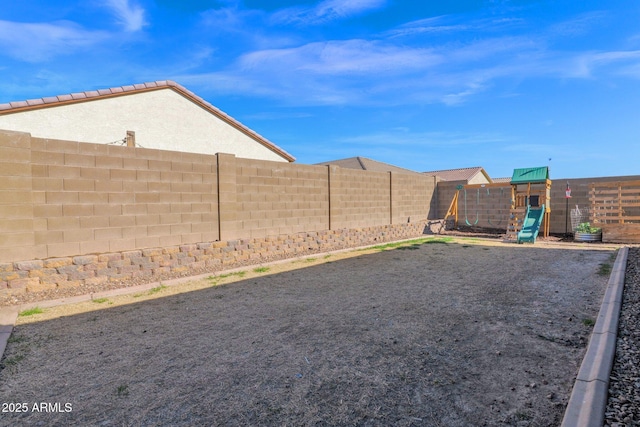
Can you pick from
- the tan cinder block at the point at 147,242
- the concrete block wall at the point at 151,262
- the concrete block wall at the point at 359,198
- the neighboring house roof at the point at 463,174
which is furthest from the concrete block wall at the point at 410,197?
the neighboring house roof at the point at 463,174

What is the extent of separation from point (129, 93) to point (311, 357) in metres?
12.5

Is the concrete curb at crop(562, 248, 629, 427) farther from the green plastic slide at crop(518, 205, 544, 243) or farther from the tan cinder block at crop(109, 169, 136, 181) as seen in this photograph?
the green plastic slide at crop(518, 205, 544, 243)

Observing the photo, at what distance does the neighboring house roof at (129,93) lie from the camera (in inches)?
390

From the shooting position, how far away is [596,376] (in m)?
2.39

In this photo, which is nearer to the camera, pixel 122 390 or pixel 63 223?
pixel 122 390

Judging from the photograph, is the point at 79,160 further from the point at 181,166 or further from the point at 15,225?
the point at 181,166

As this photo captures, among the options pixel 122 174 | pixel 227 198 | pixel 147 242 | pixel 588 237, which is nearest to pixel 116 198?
pixel 122 174

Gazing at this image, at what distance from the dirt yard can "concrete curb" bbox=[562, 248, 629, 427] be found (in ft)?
0.34

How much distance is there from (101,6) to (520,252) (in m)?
11.7

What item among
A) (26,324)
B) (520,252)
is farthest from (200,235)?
(520,252)

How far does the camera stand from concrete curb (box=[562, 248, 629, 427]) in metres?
1.99

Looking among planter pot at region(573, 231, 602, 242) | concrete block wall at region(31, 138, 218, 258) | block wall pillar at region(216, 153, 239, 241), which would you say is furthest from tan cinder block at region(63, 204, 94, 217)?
planter pot at region(573, 231, 602, 242)

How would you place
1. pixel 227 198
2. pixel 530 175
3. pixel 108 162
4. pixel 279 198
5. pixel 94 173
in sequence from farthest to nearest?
pixel 530 175 → pixel 279 198 → pixel 227 198 → pixel 108 162 → pixel 94 173

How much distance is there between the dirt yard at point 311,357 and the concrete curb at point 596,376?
10 cm
